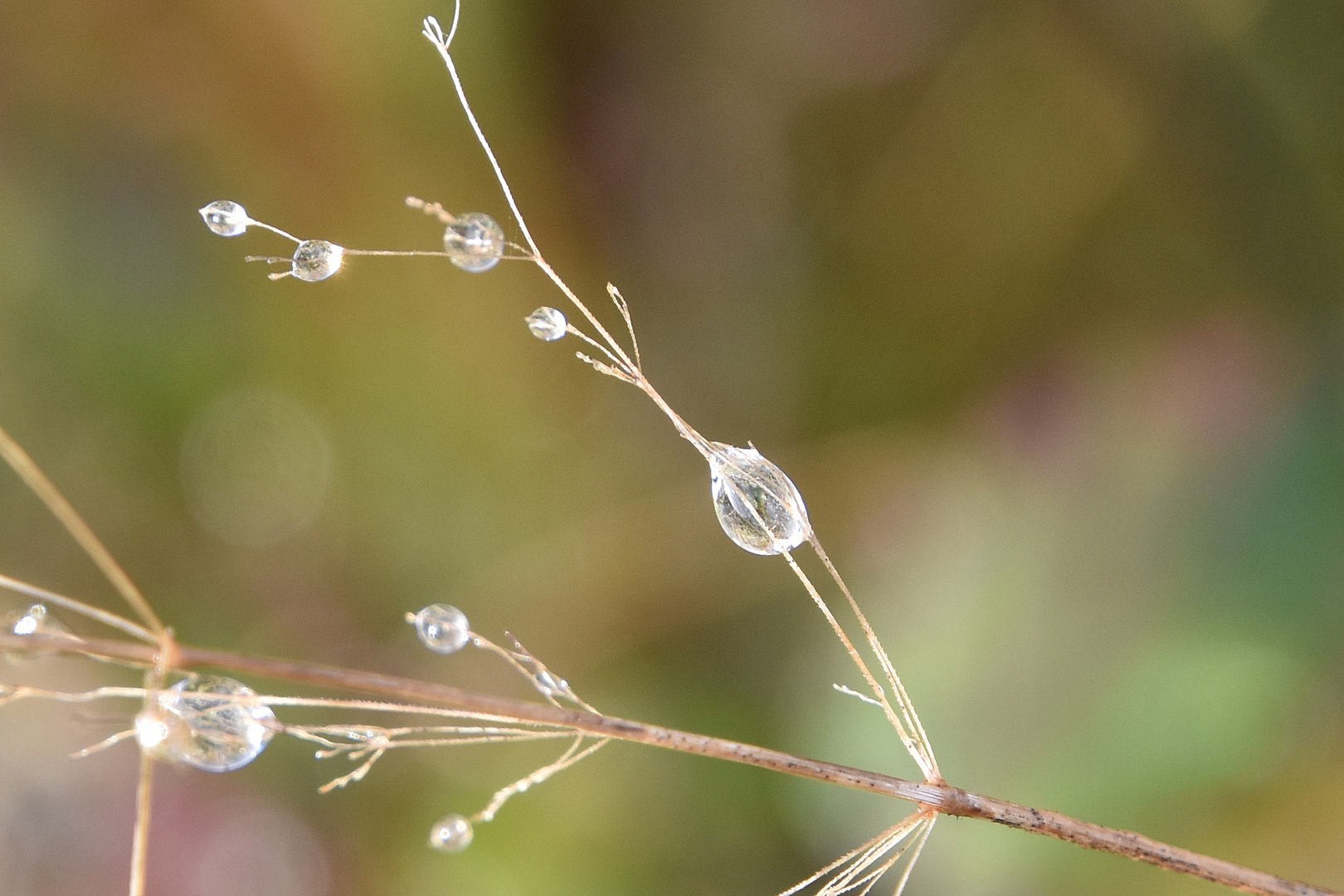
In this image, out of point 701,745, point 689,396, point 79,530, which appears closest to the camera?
point 701,745

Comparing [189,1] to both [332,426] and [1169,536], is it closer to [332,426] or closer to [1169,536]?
[332,426]

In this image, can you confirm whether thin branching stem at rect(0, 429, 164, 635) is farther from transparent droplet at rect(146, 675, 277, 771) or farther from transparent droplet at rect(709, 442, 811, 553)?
transparent droplet at rect(709, 442, 811, 553)

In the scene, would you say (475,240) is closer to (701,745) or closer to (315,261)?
(315,261)

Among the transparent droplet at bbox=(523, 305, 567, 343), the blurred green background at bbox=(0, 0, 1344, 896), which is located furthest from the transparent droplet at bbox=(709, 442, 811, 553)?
the blurred green background at bbox=(0, 0, 1344, 896)

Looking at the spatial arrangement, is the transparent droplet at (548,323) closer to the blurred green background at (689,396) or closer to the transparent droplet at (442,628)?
the transparent droplet at (442,628)

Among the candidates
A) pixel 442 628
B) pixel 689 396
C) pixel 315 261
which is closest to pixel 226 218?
pixel 315 261
